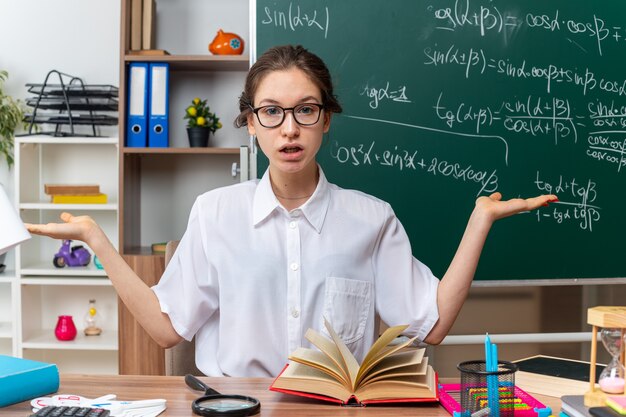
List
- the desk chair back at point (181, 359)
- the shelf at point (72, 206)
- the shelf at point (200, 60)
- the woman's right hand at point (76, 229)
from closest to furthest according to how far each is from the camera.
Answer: the woman's right hand at point (76, 229) → the desk chair back at point (181, 359) → the shelf at point (200, 60) → the shelf at point (72, 206)

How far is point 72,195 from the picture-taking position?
3.24m

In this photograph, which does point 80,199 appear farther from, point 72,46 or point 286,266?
point 286,266

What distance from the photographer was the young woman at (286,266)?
1.57 meters

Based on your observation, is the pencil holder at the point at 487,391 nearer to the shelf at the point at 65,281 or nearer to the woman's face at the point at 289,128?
the woman's face at the point at 289,128

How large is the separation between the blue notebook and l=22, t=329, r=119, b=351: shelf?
189cm

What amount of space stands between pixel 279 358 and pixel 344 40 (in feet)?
4.55

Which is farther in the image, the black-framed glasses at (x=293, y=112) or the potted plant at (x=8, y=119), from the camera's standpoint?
the potted plant at (x=8, y=119)

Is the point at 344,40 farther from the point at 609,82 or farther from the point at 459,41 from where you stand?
the point at 609,82

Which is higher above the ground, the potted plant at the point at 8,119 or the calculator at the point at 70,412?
the potted plant at the point at 8,119

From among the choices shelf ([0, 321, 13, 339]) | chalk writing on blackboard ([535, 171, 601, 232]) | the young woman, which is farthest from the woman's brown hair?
shelf ([0, 321, 13, 339])

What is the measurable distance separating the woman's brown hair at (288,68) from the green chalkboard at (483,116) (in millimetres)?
1001

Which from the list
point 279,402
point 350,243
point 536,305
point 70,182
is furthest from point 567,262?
point 70,182

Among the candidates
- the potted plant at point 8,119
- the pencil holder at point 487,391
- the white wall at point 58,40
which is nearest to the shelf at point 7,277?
the potted plant at point 8,119

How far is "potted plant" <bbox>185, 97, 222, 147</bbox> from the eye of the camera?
3176 mm
